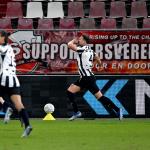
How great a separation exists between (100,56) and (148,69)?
1.33m

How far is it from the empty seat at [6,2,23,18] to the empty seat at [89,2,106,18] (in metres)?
2.59

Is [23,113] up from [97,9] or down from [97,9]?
down

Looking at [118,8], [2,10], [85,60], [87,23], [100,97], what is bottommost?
[100,97]

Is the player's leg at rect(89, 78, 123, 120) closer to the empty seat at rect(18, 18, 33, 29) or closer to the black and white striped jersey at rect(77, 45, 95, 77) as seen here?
the black and white striped jersey at rect(77, 45, 95, 77)

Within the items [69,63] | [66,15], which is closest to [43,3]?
[66,15]

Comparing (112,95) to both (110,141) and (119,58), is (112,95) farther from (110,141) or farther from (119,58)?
(110,141)

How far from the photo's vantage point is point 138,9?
2262 cm

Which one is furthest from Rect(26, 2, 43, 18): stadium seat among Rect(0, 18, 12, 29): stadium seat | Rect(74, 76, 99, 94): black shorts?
Rect(74, 76, 99, 94): black shorts

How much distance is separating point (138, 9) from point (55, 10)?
9.87ft

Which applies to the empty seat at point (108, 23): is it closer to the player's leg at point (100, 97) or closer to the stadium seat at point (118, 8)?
the stadium seat at point (118, 8)

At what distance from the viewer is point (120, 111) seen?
16625mm

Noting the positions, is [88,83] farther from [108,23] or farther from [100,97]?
[108,23]

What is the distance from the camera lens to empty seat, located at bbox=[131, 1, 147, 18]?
73.9 ft

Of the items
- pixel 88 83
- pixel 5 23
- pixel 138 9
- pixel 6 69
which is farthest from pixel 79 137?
pixel 138 9
